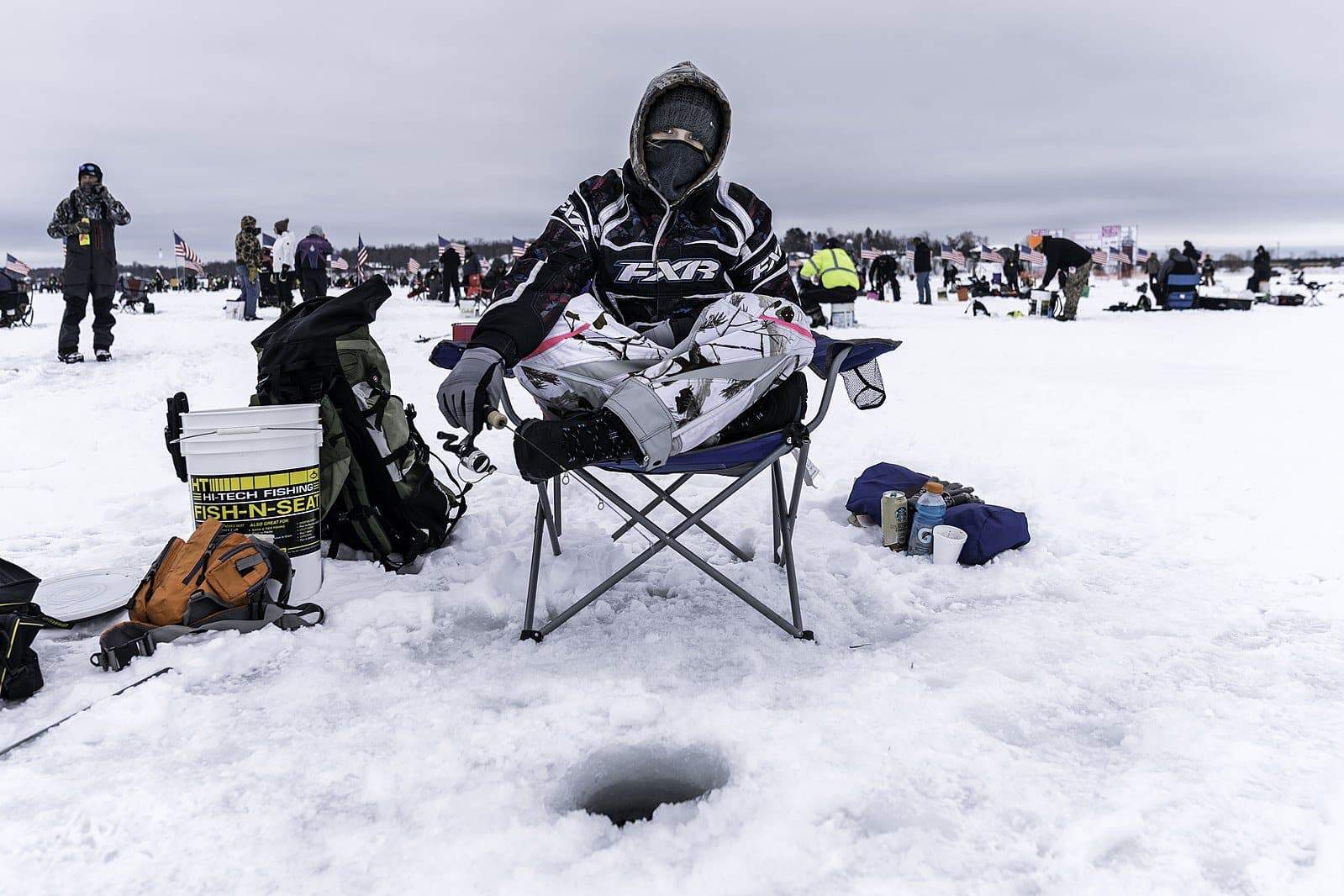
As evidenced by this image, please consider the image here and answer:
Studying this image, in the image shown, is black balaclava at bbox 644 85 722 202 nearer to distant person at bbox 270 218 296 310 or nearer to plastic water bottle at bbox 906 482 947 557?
plastic water bottle at bbox 906 482 947 557

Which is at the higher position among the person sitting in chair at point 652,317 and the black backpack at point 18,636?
the person sitting in chair at point 652,317

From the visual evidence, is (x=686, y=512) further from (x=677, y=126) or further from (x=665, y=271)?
(x=677, y=126)

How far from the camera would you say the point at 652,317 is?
2510 mm

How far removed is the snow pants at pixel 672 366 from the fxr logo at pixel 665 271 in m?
0.17

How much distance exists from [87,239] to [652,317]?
22.2ft

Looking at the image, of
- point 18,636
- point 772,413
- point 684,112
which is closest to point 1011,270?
point 684,112

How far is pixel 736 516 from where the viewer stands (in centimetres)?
327

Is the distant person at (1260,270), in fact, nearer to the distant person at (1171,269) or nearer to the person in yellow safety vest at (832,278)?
the distant person at (1171,269)

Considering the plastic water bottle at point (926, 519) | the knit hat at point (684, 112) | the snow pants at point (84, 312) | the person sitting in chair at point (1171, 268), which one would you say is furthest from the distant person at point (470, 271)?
the plastic water bottle at point (926, 519)

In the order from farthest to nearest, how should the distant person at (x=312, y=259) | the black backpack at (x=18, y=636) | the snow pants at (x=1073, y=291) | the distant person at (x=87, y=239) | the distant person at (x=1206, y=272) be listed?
1. the distant person at (x=1206, y=272)
2. the snow pants at (x=1073, y=291)
3. the distant person at (x=312, y=259)
4. the distant person at (x=87, y=239)
5. the black backpack at (x=18, y=636)

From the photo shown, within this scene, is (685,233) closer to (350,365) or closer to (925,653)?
(350,365)

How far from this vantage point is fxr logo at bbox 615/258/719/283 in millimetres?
2459

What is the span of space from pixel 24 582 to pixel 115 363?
22.6 feet

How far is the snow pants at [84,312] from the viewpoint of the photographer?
6879mm
